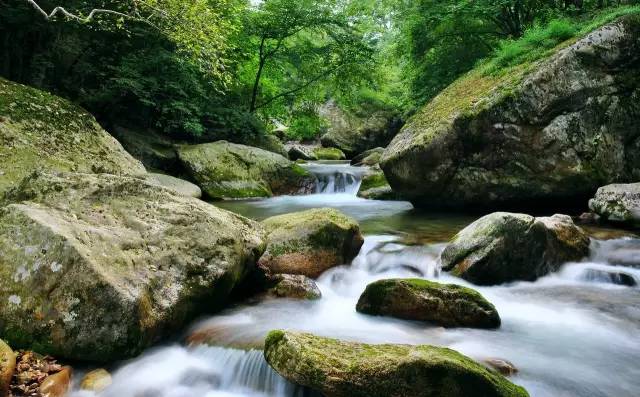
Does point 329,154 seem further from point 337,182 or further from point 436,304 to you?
point 436,304

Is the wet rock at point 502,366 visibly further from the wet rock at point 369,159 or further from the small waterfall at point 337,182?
the wet rock at point 369,159

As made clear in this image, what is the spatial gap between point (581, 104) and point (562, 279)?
3939 millimetres

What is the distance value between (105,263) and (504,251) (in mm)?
4902

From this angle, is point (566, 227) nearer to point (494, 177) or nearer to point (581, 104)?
point (494, 177)

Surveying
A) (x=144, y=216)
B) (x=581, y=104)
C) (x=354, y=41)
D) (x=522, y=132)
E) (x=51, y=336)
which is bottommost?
(x=51, y=336)

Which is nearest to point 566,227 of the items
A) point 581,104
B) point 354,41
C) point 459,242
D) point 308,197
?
point 459,242

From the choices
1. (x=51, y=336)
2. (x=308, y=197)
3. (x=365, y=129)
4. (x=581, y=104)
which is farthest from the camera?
(x=365, y=129)

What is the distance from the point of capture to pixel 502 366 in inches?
150

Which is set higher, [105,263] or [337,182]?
[337,182]

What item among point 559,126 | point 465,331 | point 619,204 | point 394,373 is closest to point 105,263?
point 394,373

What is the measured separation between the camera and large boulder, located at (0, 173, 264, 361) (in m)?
3.50

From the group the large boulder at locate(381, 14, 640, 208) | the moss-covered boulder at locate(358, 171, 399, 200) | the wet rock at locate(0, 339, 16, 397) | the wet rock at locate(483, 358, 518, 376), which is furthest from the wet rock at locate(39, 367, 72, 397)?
the moss-covered boulder at locate(358, 171, 399, 200)

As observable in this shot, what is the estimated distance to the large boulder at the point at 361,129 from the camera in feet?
91.0

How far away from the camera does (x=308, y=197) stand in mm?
13594
